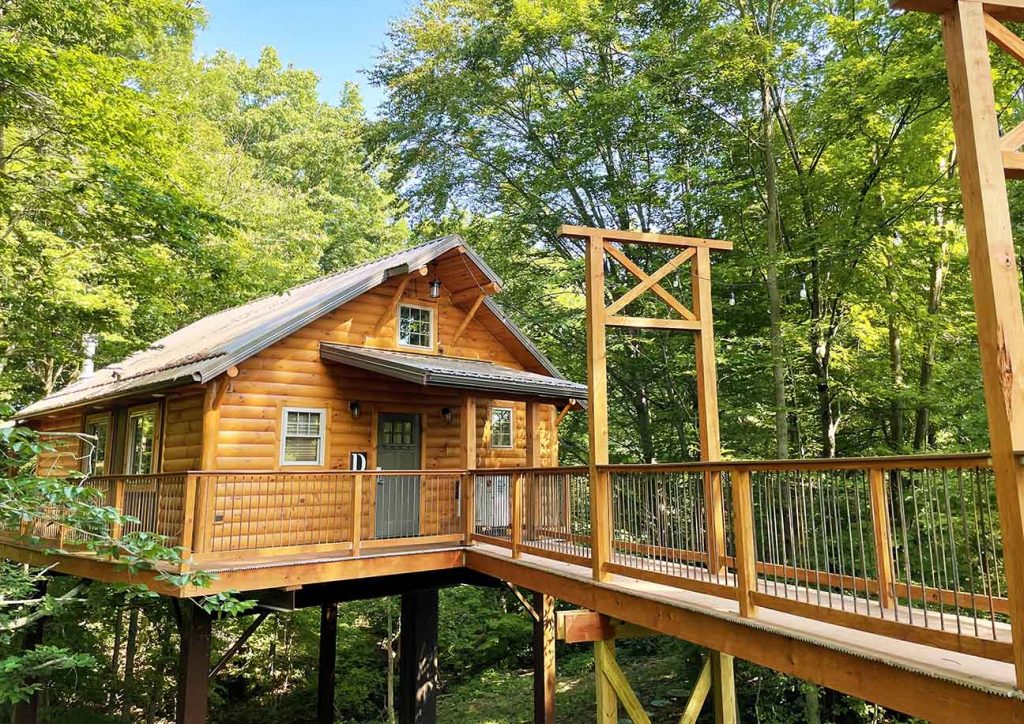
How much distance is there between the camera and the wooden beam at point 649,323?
6.75 metres

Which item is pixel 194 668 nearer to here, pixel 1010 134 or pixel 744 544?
pixel 744 544

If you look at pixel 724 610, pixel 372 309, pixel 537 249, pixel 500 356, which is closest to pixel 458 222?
pixel 537 249

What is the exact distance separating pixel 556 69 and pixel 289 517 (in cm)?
1332

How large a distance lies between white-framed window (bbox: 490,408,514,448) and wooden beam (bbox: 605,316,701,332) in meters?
6.26

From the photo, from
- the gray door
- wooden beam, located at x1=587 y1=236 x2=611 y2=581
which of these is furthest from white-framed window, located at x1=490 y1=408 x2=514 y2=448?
wooden beam, located at x1=587 y1=236 x2=611 y2=581

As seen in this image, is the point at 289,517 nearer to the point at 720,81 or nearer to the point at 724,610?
the point at 724,610

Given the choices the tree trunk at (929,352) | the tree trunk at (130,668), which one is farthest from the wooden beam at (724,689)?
the tree trunk at (130,668)

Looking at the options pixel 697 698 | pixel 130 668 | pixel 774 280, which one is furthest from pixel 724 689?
pixel 130 668

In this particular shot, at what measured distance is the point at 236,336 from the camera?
34.1ft

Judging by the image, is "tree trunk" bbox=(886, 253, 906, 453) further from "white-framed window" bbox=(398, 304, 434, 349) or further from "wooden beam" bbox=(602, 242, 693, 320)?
"white-framed window" bbox=(398, 304, 434, 349)

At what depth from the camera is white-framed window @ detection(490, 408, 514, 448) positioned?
12859mm

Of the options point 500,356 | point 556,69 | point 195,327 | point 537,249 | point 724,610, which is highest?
point 556,69

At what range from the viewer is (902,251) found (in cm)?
1252

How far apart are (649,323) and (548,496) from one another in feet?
8.90
